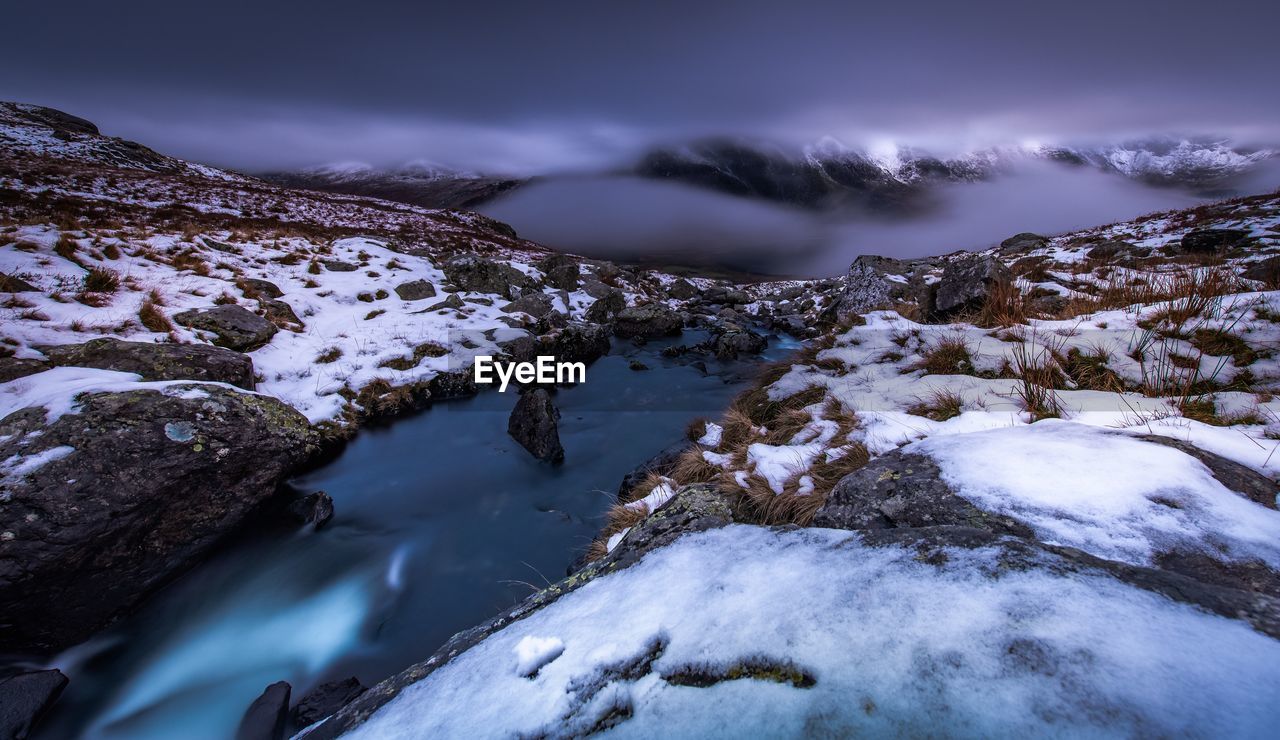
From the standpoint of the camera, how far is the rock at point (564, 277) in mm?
19609

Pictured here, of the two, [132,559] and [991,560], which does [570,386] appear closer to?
[132,559]

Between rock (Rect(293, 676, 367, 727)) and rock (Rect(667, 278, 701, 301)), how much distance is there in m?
27.4

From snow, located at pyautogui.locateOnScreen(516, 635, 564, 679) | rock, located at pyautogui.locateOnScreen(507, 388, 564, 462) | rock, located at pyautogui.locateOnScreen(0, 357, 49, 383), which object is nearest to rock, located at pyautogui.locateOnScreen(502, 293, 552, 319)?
rock, located at pyautogui.locateOnScreen(507, 388, 564, 462)

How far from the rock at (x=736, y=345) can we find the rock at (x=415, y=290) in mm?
10114

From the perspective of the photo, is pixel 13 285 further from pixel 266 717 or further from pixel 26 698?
pixel 266 717

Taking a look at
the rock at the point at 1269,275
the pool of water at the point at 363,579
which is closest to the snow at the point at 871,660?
the pool of water at the point at 363,579

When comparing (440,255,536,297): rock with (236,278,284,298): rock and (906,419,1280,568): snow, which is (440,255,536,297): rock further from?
(906,419,1280,568): snow

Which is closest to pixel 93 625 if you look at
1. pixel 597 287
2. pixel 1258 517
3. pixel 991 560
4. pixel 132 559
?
pixel 132 559

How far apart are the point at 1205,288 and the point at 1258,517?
4.78m

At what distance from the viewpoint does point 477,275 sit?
625 inches

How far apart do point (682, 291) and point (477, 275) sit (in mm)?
18169

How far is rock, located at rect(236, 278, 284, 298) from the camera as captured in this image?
10685 millimetres

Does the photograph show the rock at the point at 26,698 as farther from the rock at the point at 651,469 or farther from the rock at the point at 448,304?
the rock at the point at 448,304

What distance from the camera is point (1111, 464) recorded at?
2.37m
